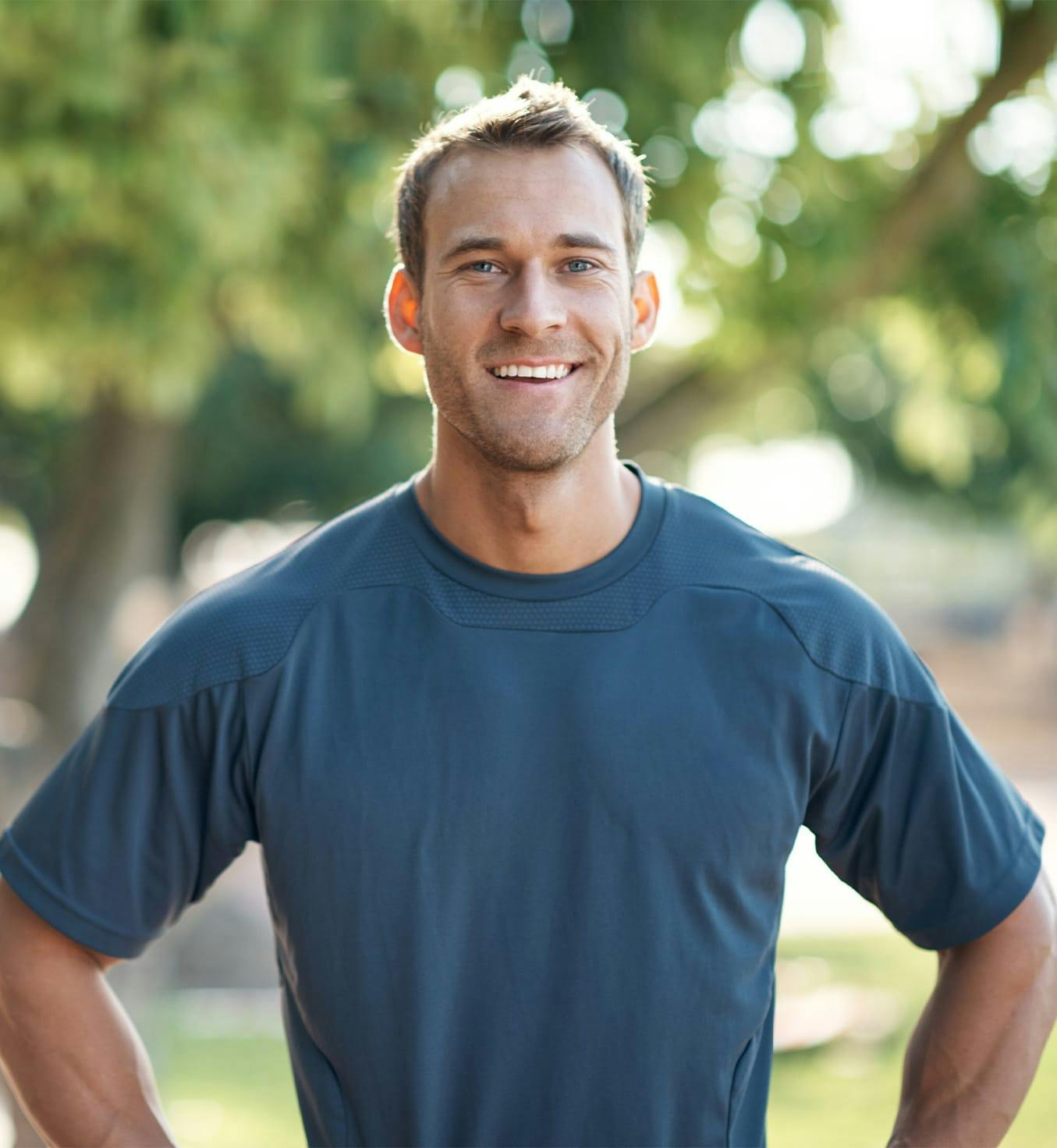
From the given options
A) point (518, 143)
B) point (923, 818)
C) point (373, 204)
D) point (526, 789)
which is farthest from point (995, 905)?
point (373, 204)

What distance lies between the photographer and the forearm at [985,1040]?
222 cm

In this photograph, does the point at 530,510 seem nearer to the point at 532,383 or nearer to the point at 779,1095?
the point at 532,383

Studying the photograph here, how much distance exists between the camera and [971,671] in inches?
1196

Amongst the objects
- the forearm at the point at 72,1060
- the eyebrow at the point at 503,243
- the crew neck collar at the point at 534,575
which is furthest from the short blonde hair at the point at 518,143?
the forearm at the point at 72,1060

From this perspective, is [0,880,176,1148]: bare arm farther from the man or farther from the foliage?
the foliage

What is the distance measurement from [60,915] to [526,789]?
2.18 ft

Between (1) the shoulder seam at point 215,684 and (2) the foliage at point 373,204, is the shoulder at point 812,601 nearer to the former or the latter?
(1) the shoulder seam at point 215,684

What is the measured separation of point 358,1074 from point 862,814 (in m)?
0.77

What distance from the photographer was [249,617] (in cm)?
213

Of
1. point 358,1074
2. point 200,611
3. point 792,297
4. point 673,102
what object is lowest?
point 358,1074

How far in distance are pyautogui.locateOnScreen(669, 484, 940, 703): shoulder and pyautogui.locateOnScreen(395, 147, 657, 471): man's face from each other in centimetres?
23

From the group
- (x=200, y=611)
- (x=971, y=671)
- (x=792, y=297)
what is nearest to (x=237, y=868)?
(x=792, y=297)

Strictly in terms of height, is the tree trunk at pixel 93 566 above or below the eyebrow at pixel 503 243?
below

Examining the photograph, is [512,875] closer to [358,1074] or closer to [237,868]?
[358,1074]
